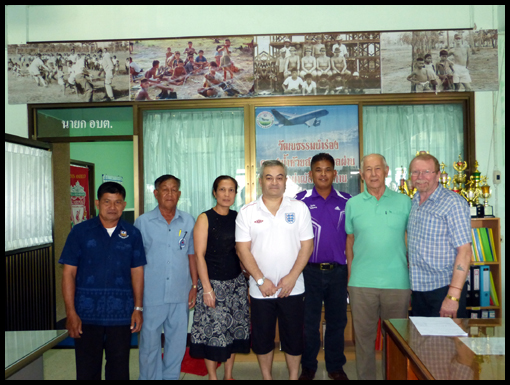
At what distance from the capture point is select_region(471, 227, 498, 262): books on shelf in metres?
3.80

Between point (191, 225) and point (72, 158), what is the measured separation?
3.80m

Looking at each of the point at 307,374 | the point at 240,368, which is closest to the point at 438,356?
the point at 307,374

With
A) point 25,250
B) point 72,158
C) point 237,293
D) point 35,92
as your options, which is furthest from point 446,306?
point 72,158

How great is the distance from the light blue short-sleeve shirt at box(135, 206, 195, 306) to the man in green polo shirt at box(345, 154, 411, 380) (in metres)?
1.22

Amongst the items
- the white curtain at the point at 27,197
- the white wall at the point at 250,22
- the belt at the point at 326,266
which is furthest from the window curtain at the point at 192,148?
the belt at the point at 326,266

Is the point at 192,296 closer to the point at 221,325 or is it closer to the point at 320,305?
the point at 221,325

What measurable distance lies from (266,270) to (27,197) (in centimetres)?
258

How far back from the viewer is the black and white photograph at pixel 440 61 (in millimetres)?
4137

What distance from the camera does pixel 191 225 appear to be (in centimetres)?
304

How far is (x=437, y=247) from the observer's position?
8.09 feet

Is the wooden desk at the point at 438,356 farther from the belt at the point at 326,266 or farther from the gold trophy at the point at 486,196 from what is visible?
the gold trophy at the point at 486,196

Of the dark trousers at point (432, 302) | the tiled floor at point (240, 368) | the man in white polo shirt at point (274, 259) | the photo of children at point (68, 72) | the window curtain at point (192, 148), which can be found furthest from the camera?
the window curtain at point (192, 148)

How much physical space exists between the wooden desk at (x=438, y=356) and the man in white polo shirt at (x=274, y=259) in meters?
0.76

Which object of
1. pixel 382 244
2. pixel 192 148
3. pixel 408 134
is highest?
pixel 408 134
